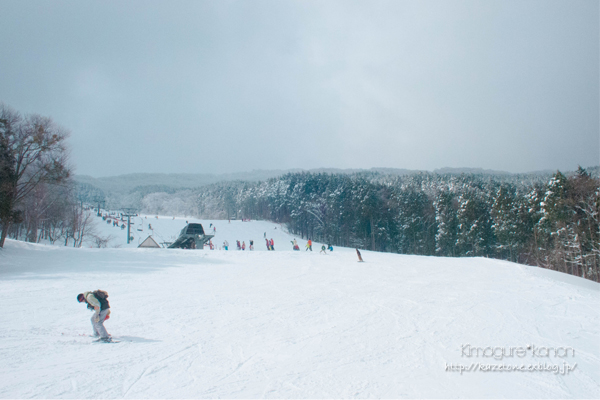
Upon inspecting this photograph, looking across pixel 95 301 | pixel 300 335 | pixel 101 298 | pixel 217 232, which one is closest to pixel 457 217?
pixel 217 232

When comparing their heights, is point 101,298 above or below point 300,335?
above

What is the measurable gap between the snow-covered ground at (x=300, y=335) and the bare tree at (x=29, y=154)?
9.75 meters

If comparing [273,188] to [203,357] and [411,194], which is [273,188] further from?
[203,357]

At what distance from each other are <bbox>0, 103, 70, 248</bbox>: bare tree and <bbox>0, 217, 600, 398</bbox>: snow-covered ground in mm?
9752

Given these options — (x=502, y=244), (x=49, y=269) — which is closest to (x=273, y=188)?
(x=502, y=244)

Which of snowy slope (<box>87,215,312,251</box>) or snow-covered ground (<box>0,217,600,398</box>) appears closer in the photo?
snow-covered ground (<box>0,217,600,398</box>)

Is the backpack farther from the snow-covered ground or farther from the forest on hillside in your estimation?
the forest on hillside

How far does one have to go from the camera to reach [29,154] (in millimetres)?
25953

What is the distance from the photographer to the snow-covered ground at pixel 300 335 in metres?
6.07

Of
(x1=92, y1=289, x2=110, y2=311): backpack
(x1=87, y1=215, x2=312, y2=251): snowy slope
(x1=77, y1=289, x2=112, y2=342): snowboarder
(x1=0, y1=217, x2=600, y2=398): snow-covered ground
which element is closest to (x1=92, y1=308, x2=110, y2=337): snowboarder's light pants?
(x1=77, y1=289, x2=112, y2=342): snowboarder

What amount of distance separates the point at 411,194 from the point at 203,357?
2426 inches

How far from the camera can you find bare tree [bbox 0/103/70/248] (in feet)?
80.4

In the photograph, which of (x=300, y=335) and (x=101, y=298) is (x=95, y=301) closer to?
(x=101, y=298)

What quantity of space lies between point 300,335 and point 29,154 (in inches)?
1089
